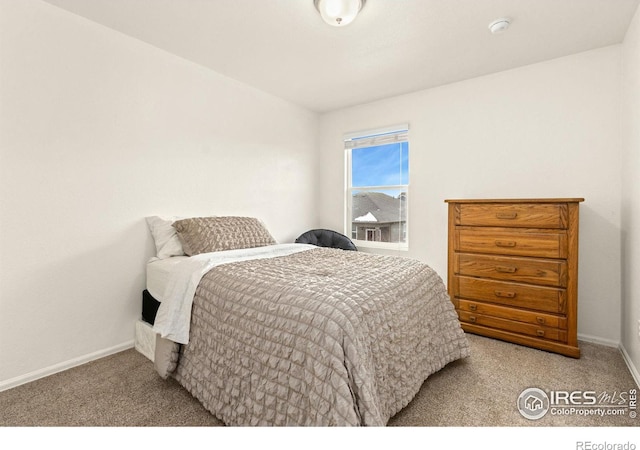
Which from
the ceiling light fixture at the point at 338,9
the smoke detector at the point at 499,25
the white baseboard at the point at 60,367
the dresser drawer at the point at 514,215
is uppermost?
the smoke detector at the point at 499,25

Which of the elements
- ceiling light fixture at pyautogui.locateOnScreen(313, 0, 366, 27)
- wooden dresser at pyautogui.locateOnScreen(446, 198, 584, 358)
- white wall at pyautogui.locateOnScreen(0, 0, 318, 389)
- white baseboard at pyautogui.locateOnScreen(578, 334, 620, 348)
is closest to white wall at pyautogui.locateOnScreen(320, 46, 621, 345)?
white baseboard at pyautogui.locateOnScreen(578, 334, 620, 348)

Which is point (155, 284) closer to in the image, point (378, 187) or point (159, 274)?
point (159, 274)

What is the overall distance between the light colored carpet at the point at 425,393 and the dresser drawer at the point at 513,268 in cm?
55

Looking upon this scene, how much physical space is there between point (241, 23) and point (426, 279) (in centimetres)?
221

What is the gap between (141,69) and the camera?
8.08 ft

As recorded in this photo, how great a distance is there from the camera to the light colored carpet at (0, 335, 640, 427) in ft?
5.12

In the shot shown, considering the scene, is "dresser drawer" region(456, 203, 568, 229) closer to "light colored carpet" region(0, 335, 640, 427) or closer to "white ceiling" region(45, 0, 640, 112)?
"light colored carpet" region(0, 335, 640, 427)

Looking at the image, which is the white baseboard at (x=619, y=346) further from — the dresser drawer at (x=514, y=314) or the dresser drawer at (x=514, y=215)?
the dresser drawer at (x=514, y=215)

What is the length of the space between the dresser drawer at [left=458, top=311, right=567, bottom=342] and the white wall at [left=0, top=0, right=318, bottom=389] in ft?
8.34

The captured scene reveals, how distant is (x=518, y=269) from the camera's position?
2426 mm

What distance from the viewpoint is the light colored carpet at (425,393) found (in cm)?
156

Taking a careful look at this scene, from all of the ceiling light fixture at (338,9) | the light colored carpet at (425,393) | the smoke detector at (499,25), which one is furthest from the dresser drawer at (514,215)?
the ceiling light fixture at (338,9)

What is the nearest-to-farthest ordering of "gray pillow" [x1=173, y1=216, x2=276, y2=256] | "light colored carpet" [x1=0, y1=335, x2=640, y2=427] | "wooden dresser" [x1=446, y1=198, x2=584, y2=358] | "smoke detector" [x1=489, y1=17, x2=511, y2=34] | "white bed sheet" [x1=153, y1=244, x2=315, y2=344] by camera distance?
"light colored carpet" [x1=0, y1=335, x2=640, y2=427], "white bed sheet" [x1=153, y1=244, x2=315, y2=344], "smoke detector" [x1=489, y1=17, x2=511, y2=34], "wooden dresser" [x1=446, y1=198, x2=584, y2=358], "gray pillow" [x1=173, y1=216, x2=276, y2=256]
